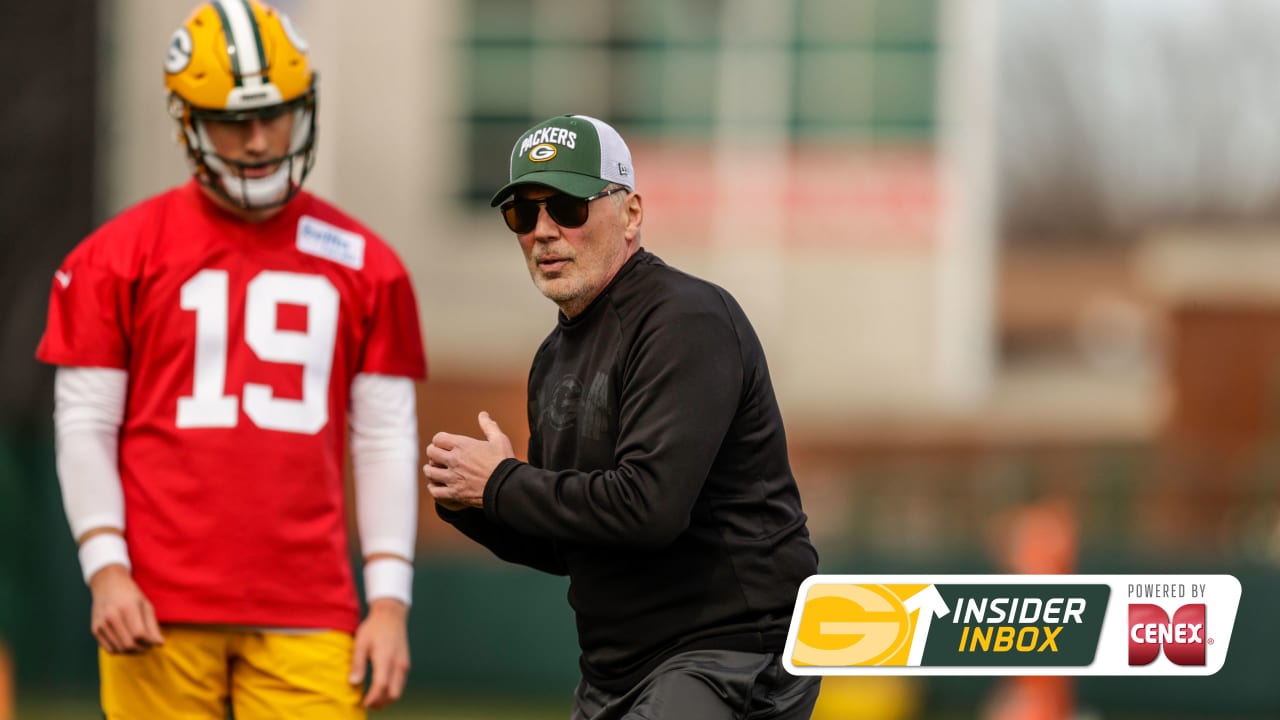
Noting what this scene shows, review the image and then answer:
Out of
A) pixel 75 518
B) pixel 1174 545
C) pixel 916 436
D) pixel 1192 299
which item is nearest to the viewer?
pixel 75 518

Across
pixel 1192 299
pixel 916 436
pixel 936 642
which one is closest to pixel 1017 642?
pixel 936 642

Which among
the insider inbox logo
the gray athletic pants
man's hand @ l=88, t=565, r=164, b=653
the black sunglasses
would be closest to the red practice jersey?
man's hand @ l=88, t=565, r=164, b=653

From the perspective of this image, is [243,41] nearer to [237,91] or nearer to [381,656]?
[237,91]

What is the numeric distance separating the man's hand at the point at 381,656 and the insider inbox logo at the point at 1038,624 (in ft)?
3.64

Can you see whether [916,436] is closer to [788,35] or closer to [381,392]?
[788,35]

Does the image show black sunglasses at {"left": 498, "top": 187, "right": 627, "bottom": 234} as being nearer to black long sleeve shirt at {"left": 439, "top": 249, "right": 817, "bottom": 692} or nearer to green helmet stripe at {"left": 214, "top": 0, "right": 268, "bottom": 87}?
black long sleeve shirt at {"left": 439, "top": 249, "right": 817, "bottom": 692}

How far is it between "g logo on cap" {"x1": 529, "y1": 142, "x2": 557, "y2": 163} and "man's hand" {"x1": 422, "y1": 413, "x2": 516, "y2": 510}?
0.55 meters

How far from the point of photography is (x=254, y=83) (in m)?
4.19

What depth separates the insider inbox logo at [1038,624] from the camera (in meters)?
3.73

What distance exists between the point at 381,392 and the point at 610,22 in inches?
878

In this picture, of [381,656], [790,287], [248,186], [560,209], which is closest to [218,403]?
[248,186]

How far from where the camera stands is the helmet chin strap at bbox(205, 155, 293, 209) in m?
4.20

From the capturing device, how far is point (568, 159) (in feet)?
12.0

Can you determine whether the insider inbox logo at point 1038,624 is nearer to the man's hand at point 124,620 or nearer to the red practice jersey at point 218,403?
the red practice jersey at point 218,403
